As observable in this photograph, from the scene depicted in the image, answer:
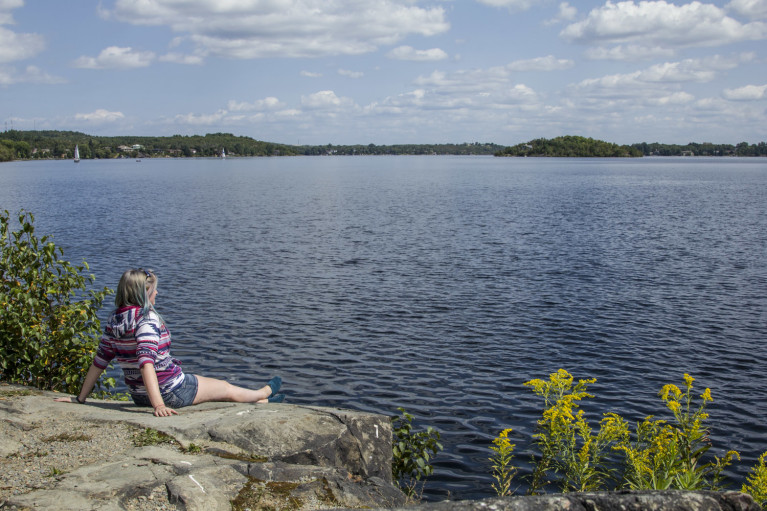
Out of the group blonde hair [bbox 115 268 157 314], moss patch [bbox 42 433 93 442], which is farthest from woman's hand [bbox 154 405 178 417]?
blonde hair [bbox 115 268 157 314]

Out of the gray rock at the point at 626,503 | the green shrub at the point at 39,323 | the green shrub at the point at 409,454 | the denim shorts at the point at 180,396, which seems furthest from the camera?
the green shrub at the point at 39,323

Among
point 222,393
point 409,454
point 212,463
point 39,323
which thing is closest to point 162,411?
point 222,393

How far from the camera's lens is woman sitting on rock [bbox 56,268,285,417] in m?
7.61

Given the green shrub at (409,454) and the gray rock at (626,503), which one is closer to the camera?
the gray rock at (626,503)

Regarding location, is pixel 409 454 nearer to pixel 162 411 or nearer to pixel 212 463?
pixel 162 411

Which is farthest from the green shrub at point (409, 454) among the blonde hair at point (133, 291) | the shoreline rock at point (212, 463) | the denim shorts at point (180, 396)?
the blonde hair at point (133, 291)

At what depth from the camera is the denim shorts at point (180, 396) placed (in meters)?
7.96

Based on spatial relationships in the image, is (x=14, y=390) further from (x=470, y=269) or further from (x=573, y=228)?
(x=573, y=228)

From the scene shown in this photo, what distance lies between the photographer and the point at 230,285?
81.8ft

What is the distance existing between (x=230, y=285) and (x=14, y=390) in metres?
16.6

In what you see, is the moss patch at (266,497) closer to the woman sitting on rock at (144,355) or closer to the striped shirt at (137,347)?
the woman sitting on rock at (144,355)

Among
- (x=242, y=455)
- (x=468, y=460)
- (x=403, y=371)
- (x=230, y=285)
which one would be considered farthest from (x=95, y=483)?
(x=230, y=285)

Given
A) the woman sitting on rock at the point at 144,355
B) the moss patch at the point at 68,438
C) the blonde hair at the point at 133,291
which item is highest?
the blonde hair at the point at 133,291

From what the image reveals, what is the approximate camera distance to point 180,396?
8.04m
